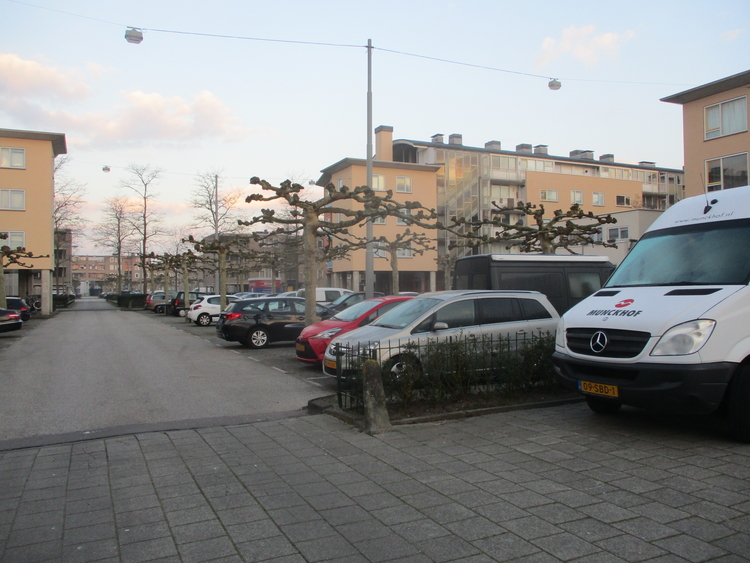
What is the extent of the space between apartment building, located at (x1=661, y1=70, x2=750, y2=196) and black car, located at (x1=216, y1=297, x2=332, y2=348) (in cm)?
2078

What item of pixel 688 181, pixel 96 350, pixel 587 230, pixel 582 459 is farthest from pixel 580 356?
pixel 688 181

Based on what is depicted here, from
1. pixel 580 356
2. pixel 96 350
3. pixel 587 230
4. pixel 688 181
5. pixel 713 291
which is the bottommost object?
pixel 96 350

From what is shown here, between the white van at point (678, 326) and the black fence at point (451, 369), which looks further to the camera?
the black fence at point (451, 369)

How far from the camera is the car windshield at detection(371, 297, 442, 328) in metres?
9.30

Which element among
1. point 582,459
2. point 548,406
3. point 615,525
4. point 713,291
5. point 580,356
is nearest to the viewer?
point 615,525

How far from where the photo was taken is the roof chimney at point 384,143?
173 ft

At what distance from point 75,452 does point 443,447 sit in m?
3.86

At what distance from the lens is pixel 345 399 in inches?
310

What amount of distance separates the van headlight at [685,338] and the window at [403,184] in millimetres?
44776

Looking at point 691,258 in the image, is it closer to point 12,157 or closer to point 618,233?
point 618,233

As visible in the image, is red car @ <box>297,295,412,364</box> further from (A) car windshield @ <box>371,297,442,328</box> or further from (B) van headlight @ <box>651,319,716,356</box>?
(B) van headlight @ <box>651,319,716,356</box>

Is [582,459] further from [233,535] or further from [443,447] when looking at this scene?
[233,535]

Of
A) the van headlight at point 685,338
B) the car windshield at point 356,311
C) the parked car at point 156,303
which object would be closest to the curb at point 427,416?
the van headlight at point 685,338

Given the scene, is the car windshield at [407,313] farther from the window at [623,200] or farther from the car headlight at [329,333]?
the window at [623,200]
